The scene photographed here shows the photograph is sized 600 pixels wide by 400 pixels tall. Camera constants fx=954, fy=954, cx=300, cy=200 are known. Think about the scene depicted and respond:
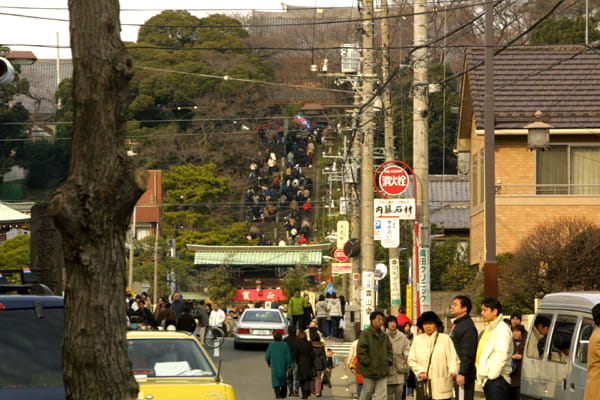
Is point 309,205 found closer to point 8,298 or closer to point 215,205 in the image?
point 215,205

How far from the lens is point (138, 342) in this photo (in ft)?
35.8

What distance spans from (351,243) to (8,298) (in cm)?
2270

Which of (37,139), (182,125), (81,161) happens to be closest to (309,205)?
(182,125)

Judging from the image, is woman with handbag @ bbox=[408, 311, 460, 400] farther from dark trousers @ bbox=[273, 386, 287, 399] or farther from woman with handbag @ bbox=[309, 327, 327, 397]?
woman with handbag @ bbox=[309, 327, 327, 397]

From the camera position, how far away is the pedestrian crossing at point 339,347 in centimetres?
2861

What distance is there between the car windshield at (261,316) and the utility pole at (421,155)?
10904mm

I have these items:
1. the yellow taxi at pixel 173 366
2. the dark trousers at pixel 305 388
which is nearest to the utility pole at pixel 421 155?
the dark trousers at pixel 305 388

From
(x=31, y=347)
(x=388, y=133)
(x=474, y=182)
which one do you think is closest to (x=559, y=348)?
(x=31, y=347)

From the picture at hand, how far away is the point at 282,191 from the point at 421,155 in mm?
64309

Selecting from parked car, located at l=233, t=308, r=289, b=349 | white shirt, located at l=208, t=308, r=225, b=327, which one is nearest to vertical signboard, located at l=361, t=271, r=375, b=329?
parked car, located at l=233, t=308, r=289, b=349

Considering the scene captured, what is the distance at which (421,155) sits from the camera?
19000mm

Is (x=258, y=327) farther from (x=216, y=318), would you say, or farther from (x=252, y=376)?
(x=252, y=376)

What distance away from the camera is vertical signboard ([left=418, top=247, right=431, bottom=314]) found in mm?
18828

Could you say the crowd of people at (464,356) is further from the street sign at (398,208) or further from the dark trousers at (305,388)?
the street sign at (398,208)
